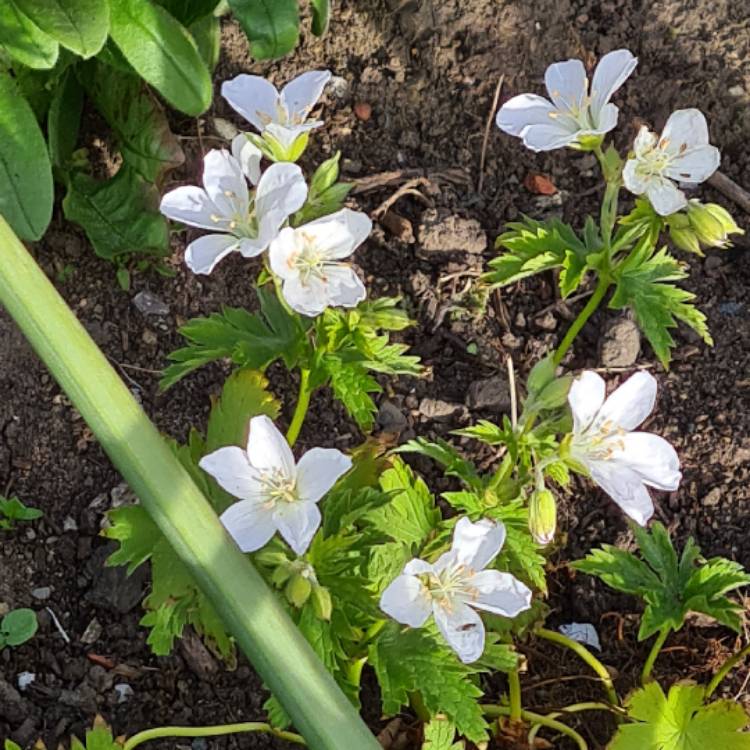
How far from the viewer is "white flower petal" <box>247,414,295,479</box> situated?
1330 millimetres

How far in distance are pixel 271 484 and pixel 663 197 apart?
61 cm

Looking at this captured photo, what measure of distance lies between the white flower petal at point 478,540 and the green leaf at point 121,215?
1.06m

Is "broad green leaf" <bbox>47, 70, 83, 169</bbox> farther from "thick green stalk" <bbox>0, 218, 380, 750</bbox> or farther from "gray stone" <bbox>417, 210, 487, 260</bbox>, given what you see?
"thick green stalk" <bbox>0, 218, 380, 750</bbox>

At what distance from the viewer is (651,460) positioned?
1.33 m

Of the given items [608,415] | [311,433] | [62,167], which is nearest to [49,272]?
[62,167]

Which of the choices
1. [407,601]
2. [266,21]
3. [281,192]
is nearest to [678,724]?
[407,601]

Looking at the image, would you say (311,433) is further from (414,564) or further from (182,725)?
(414,564)

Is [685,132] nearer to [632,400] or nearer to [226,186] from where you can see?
[632,400]

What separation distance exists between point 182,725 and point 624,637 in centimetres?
76

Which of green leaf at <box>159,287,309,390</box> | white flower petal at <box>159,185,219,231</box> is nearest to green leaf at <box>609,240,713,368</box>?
green leaf at <box>159,287,309,390</box>

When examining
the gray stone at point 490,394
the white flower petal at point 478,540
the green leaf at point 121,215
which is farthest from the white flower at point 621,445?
the green leaf at point 121,215

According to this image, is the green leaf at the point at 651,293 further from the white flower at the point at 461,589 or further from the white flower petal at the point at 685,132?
the white flower at the point at 461,589

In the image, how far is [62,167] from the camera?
7.08 ft

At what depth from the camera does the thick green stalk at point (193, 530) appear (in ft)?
3.85
